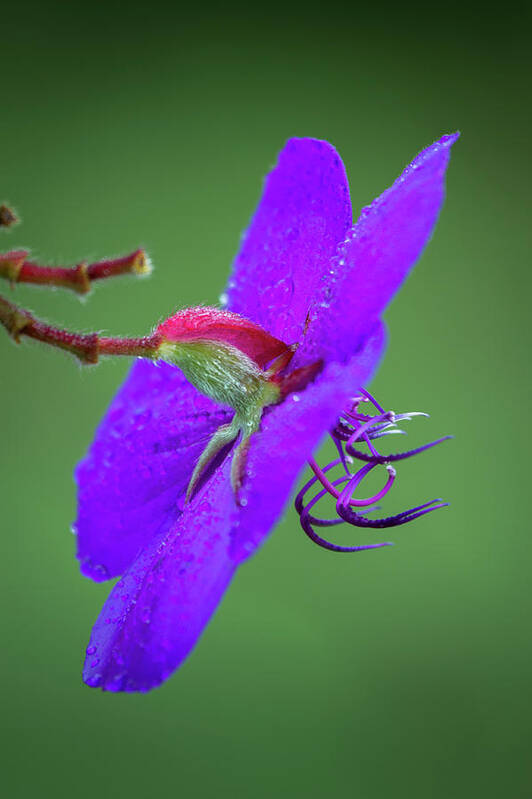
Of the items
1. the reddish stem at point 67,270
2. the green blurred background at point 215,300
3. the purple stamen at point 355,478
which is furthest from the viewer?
the green blurred background at point 215,300

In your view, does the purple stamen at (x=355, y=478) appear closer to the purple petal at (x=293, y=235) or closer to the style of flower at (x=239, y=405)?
the style of flower at (x=239, y=405)

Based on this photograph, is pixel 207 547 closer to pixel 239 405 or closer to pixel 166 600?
pixel 166 600

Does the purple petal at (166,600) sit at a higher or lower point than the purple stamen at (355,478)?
lower

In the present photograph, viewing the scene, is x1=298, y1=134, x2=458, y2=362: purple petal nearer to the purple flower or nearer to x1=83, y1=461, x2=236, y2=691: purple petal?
the purple flower

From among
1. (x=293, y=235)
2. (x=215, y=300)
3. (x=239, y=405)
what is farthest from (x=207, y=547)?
(x=215, y=300)

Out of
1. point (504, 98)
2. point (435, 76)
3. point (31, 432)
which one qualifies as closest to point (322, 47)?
point (435, 76)

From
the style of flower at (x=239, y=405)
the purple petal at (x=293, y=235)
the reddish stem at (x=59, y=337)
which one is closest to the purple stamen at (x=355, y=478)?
the style of flower at (x=239, y=405)

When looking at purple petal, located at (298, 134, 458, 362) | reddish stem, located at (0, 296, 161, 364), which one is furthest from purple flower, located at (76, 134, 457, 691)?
reddish stem, located at (0, 296, 161, 364)

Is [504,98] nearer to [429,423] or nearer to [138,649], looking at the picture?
[429,423]
